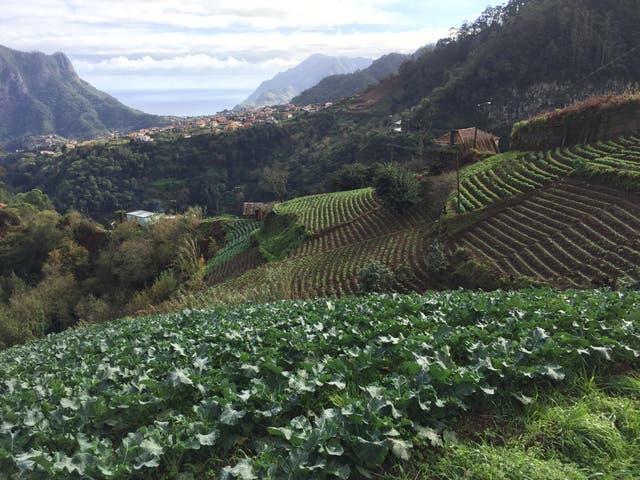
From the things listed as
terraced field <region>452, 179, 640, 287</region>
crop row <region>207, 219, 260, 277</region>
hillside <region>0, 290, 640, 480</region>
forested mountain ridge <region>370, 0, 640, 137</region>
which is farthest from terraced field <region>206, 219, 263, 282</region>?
forested mountain ridge <region>370, 0, 640, 137</region>

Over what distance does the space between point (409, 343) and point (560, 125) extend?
3135 cm

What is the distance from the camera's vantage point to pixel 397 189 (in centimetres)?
3108

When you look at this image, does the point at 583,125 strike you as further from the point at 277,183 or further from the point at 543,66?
the point at 543,66

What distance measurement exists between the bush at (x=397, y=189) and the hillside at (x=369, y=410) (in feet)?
82.9

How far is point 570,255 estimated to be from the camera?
17.8 m

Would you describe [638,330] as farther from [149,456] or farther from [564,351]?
[149,456]

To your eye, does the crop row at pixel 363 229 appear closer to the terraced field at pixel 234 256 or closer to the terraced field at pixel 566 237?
the terraced field at pixel 234 256

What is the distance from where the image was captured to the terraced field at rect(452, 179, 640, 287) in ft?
53.4

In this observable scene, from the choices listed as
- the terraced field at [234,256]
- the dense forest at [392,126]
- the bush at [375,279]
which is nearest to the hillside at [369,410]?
the bush at [375,279]

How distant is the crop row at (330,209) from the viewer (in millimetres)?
35247

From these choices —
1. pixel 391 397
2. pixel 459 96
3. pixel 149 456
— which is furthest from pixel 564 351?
pixel 459 96

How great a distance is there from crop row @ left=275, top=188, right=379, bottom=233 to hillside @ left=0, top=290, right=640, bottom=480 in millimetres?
28604

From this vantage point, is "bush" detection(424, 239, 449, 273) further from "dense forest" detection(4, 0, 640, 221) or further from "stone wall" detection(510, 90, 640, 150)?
"dense forest" detection(4, 0, 640, 221)

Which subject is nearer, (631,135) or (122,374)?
(122,374)
